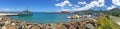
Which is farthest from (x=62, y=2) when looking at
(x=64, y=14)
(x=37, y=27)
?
(x=37, y=27)

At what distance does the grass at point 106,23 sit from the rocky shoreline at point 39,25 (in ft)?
0.50

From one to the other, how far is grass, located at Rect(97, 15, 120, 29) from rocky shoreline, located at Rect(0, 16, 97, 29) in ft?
0.50

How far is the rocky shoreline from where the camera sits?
8.30 metres

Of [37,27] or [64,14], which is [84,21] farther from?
[37,27]

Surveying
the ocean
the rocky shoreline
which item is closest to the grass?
the rocky shoreline

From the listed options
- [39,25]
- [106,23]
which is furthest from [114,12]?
[39,25]

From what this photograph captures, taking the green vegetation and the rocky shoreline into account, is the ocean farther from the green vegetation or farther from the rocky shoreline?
the green vegetation

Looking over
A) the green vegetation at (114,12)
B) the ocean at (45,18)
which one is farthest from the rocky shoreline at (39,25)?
the green vegetation at (114,12)

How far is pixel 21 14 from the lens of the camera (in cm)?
831

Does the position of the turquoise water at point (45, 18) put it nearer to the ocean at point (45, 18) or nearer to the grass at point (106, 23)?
the ocean at point (45, 18)

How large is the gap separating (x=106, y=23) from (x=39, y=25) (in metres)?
1.66

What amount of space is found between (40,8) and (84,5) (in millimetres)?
1089

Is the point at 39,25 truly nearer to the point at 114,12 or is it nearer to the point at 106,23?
the point at 106,23

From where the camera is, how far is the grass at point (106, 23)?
27.5 ft
